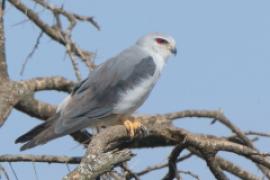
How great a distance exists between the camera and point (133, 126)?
5.77 meters

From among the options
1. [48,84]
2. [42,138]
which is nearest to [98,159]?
[42,138]

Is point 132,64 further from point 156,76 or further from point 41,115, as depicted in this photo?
point 41,115

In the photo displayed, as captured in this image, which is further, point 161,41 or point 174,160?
point 161,41

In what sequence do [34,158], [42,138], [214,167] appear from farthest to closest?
[42,138]
[214,167]
[34,158]

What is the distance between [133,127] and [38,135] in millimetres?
774

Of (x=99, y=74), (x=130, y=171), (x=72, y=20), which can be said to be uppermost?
(x=72, y=20)

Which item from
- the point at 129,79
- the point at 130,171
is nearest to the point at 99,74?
the point at 129,79

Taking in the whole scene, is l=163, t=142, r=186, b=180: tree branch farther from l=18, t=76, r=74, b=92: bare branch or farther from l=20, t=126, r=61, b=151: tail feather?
l=18, t=76, r=74, b=92: bare branch

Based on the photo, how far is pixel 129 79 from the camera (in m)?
6.36

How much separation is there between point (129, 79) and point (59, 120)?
92 cm

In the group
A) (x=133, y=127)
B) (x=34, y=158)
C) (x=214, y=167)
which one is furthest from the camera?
(x=133, y=127)

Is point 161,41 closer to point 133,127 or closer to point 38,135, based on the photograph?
point 133,127

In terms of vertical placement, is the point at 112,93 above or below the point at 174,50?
below

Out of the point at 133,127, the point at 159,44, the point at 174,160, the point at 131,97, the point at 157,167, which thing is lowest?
the point at 157,167
